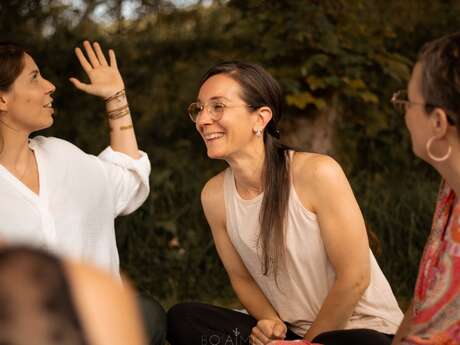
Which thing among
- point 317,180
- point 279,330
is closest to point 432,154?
point 317,180

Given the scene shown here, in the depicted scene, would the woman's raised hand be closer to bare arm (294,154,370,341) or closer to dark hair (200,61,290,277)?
dark hair (200,61,290,277)

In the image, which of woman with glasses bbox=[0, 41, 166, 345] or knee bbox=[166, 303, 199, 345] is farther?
knee bbox=[166, 303, 199, 345]

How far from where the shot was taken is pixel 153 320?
9.03 ft

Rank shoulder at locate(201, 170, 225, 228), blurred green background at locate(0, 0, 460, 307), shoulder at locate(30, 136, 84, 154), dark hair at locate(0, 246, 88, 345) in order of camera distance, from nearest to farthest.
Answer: dark hair at locate(0, 246, 88, 345) < shoulder at locate(30, 136, 84, 154) < shoulder at locate(201, 170, 225, 228) < blurred green background at locate(0, 0, 460, 307)

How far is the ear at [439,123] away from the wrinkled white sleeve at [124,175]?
1367 mm

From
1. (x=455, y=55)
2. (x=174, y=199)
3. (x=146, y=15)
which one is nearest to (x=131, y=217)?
Result: (x=174, y=199)

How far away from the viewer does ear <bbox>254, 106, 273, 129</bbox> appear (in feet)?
9.18

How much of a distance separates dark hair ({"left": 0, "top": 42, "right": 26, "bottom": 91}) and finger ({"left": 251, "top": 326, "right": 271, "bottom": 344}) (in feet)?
4.28

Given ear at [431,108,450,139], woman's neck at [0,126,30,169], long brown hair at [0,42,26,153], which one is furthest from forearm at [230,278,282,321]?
ear at [431,108,450,139]

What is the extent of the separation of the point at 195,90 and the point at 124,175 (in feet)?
12.1

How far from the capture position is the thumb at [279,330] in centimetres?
274

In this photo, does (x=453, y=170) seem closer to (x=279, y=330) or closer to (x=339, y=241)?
(x=339, y=241)

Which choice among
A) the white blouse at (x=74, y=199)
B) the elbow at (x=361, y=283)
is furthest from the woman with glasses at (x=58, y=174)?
the elbow at (x=361, y=283)

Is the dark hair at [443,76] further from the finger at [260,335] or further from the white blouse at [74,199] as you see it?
the white blouse at [74,199]
